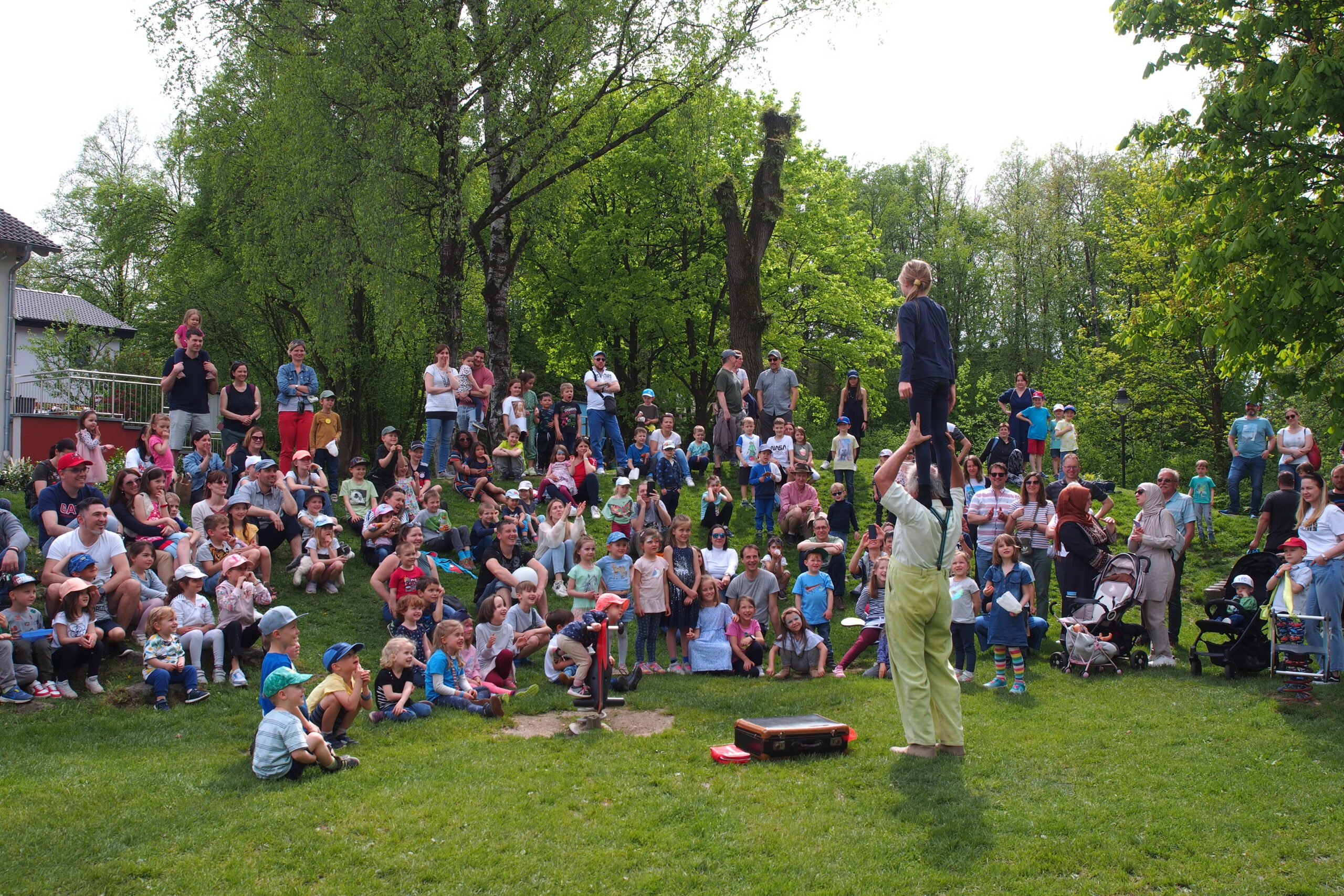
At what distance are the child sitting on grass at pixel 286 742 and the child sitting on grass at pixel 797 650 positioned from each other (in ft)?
15.8

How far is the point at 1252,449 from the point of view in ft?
49.6

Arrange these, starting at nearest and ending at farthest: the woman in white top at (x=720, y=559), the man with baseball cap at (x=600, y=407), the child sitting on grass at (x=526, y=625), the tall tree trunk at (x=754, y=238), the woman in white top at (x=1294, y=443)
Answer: the child sitting on grass at (x=526, y=625)
the woman in white top at (x=720, y=559)
the woman in white top at (x=1294, y=443)
the man with baseball cap at (x=600, y=407)
the tall tree trunk at (x=754, y=238)

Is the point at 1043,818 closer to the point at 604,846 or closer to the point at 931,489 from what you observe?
the point at 931,489

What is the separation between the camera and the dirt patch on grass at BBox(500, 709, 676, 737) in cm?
784

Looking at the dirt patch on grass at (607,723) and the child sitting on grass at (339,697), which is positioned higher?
the child sitting on grass at (339,697)

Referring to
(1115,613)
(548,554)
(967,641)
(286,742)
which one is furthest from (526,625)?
(1115,613)

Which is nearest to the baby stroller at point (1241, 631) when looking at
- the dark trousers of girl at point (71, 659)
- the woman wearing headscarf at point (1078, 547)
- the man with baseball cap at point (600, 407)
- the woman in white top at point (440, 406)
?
the woman wearing headscarf at point (1078, 547)

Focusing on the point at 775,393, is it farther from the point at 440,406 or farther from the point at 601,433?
the point at 440,406

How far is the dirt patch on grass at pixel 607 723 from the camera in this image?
7840 millimetres

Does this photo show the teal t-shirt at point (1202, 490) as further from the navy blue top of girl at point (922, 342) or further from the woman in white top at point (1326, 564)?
the navy blue top of girl at point (922, 342)

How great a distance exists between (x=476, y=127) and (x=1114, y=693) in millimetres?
13521

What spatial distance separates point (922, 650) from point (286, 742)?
438 cm

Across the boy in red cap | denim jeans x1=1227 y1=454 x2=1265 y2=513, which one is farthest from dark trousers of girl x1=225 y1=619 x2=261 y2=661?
denim jeans x1=1227 y1=454 x2=1265 y2=513

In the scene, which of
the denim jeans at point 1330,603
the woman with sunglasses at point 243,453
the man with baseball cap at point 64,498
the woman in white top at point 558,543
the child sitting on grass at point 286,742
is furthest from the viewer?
the woman with sunglasses at point 243,453
